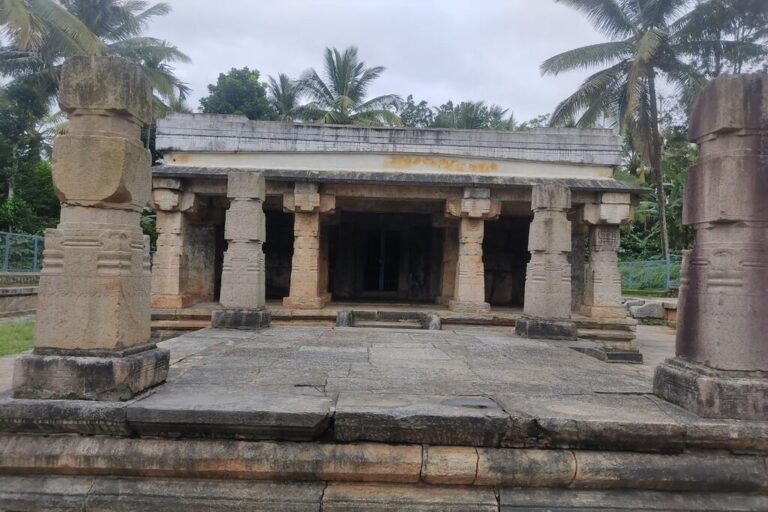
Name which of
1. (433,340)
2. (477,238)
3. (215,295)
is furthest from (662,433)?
(215,295)

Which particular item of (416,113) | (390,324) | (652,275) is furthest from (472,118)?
(390,324)

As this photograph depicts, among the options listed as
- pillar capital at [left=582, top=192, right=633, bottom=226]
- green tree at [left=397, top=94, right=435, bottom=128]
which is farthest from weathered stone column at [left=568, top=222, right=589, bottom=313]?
green tree at [left=397, top=94, right=435, bottom=128]

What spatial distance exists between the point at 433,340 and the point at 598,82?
16218 mm

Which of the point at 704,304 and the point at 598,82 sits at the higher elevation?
the point at 598,82

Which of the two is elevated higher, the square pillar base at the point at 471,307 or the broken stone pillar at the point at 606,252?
the broken stone pillar at the point at 606,252

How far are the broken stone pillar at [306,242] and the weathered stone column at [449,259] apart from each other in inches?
111

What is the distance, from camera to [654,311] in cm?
1547

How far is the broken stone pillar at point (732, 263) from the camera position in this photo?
313 centimetres

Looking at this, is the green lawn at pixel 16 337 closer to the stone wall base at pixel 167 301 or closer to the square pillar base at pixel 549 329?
the stone wall base at pixel 167 301

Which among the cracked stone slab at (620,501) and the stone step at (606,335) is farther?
the stone step at (606,335)

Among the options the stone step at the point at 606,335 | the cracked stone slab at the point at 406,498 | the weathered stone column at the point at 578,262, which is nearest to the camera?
the cracked stone slab at the point at 406,498

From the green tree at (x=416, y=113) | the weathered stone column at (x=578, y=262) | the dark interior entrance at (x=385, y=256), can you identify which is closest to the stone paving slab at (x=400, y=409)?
the weathered stone column at (x=578, y=262)

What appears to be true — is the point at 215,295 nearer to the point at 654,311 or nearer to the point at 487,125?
the point at 654,311

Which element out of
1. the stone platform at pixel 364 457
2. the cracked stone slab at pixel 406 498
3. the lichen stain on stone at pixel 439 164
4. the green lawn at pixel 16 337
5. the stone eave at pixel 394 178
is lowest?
the green lawn at pixel 16 337
